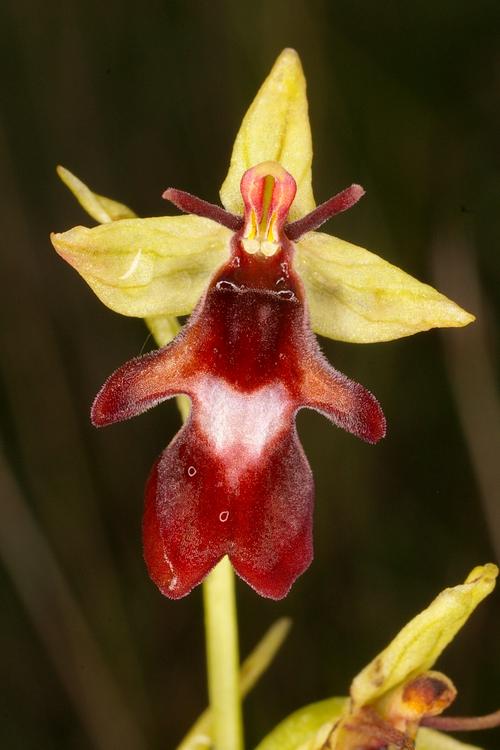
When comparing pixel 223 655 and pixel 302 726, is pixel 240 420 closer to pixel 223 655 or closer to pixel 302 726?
pixel 223 655

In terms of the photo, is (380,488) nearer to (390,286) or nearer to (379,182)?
(379,182)

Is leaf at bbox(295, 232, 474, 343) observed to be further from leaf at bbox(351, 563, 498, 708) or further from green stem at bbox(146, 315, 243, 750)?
leaf at bbox(351, 563, 498, 708)

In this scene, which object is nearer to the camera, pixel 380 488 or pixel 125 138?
pixel 380 488

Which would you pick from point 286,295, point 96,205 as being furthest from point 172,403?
point 286,295

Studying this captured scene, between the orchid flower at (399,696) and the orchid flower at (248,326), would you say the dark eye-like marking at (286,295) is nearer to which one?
the orchid flower at (248,326)

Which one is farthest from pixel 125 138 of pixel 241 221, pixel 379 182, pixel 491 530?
pixel 241 221

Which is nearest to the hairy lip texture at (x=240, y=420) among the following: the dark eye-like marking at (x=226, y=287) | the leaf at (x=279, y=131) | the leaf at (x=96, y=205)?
the dark eye-like marking at (x=226, y=287)

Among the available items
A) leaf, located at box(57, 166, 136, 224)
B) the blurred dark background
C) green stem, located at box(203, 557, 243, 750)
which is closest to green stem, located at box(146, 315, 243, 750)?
green stem, located at box(203, 557, 243, 750)
